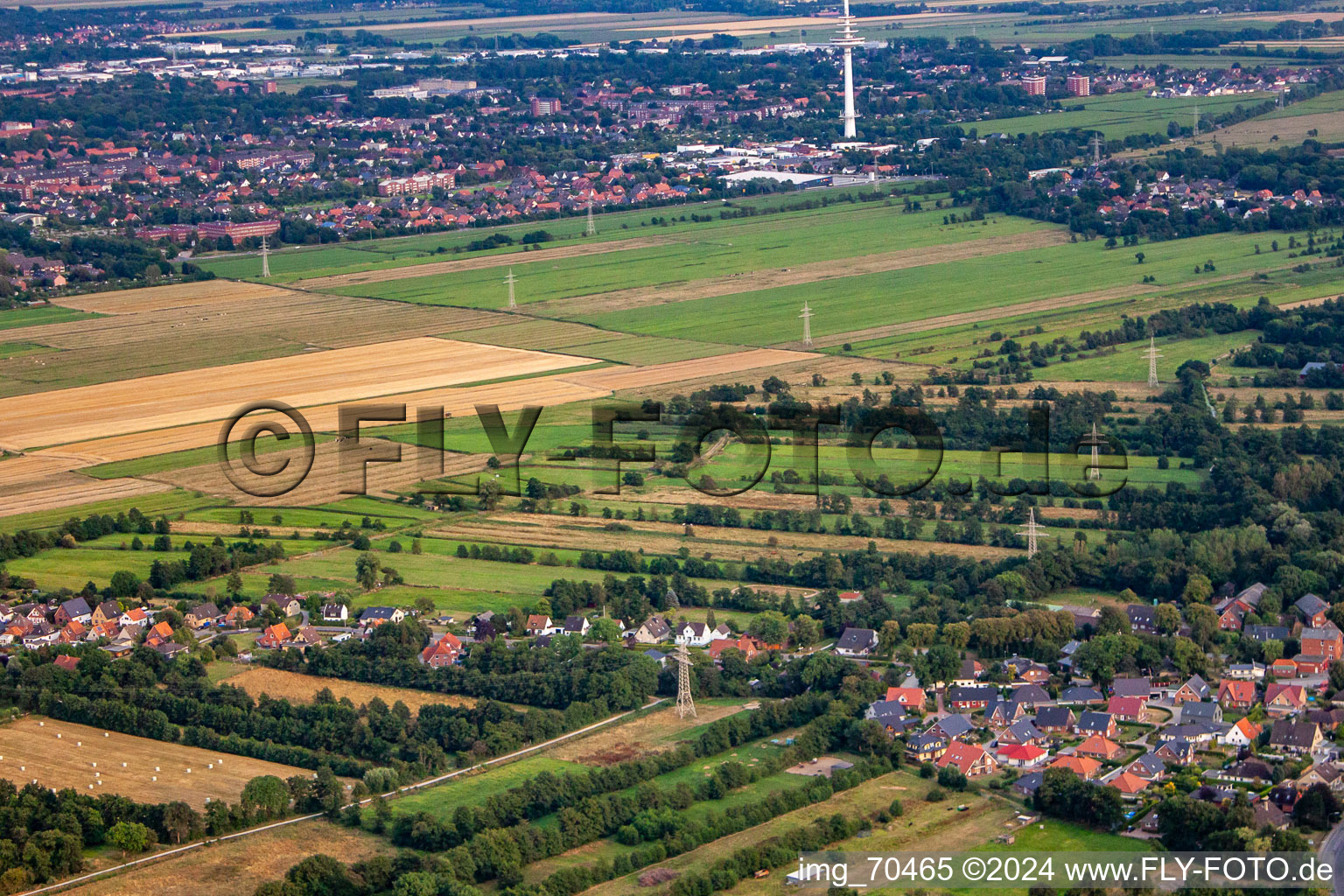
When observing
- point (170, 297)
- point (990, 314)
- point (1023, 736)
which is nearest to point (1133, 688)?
point (1023, 736)

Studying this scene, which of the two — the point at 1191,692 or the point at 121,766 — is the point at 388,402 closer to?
the point at 121,766

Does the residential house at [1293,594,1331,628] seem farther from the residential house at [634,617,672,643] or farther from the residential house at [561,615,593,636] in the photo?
the residential house at [634,617,672,643]

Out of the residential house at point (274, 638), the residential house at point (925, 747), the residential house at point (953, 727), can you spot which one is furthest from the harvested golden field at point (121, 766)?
the residential house at point (953, 727)

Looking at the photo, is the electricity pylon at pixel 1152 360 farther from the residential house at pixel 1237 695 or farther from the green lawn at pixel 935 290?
the residential house at pixel 1237 695

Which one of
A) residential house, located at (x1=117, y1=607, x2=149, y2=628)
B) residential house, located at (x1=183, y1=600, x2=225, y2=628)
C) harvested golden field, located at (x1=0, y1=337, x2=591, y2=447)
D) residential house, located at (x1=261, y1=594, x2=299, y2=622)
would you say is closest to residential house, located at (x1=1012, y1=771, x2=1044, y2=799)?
residential house, located at (x1=261, y1=594, x2=299, y2=622)

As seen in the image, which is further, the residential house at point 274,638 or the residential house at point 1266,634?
the residential house at point 274,638

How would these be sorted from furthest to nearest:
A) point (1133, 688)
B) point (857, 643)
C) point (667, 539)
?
point (667, 539)
point (857, 643)
point (1133, 688)
